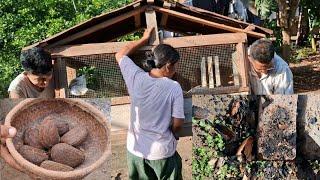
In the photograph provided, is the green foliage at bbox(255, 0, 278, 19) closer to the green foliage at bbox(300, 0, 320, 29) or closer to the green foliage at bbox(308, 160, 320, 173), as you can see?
the green foliage at bbox(300, 0, 320, 29)

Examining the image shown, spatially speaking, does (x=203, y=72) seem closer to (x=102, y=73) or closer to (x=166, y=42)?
(x=166, y=42)

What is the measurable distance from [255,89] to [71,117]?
1.57 meters

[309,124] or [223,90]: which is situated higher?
[223,90]

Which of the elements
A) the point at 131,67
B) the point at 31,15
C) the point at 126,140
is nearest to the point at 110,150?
the point at 126,140

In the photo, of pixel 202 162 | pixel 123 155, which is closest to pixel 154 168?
pixel 123 155

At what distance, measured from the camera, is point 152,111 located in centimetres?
372

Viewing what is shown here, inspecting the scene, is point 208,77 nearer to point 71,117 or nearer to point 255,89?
point 255,89

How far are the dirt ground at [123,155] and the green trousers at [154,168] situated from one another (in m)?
0.25

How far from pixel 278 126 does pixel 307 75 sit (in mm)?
8539

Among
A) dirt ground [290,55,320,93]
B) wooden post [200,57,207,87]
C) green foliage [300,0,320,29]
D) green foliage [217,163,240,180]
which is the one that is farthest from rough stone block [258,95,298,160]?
green foliage [300,0,320,29]

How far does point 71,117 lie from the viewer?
4.20 metres

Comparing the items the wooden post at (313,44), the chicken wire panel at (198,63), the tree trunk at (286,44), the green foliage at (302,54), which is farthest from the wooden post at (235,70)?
the wooden post at (313,44)

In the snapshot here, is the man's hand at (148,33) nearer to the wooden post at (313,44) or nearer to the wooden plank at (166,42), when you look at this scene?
the wooden plank at (166,42)

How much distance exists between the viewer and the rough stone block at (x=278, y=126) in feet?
13.3
